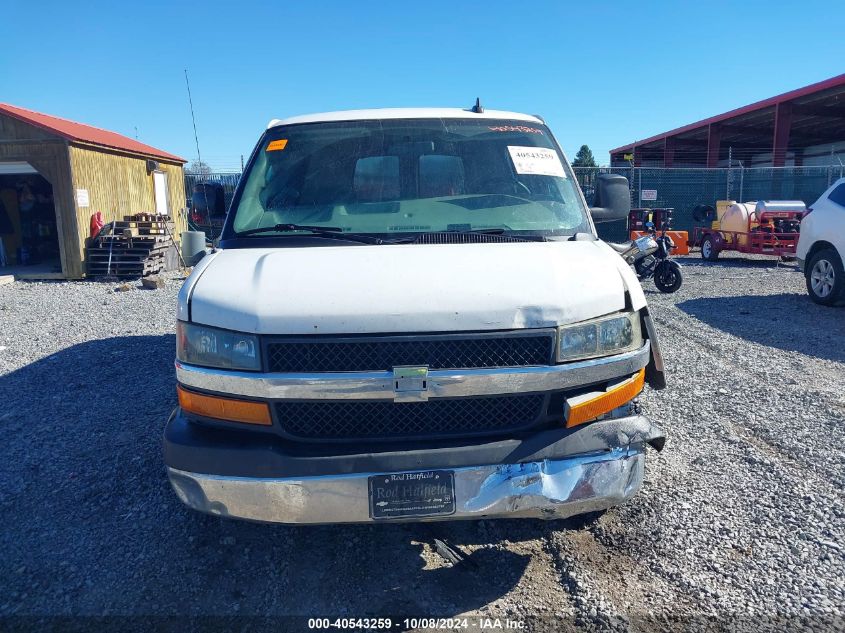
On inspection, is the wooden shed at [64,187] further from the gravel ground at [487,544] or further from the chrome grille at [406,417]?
the chrome grille at [406,417]

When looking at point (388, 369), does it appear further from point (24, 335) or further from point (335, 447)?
point (24, 335)

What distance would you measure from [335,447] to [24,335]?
304 inches

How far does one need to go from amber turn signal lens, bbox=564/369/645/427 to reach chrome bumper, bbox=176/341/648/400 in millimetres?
78

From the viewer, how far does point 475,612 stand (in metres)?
2.57

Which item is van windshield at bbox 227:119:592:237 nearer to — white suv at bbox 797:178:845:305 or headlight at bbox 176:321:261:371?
headlight at bbox 176:321:261:371

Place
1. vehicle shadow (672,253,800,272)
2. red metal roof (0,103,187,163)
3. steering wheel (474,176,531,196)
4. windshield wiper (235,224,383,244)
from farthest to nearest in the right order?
vehicle shadow (672,253,800,272) < red metal roof (0,103,187,163) < steering wheel (474,176,531,196) < windshield wiper (235,224,383,244)

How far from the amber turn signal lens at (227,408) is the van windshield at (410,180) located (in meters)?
1.07

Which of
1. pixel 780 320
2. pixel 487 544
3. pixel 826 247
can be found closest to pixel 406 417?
pixel 487 544

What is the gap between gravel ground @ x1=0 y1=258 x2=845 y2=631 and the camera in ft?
8.61

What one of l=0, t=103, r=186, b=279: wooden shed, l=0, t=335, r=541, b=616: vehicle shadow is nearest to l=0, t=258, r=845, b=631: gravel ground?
l=0, t=335, r=541, b=616: vehicle shadow

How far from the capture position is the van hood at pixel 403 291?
2.39 metres

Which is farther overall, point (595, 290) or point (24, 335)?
point (24, 335)

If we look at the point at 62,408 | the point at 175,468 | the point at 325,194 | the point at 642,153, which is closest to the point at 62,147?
the point at 62,408

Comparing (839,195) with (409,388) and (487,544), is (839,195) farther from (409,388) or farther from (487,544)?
(409,388)
